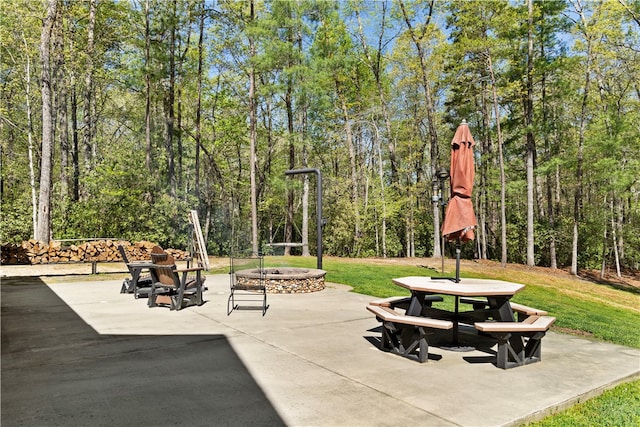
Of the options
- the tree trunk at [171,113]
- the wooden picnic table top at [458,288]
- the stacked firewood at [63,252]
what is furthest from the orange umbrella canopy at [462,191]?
the tree trunk at [171,113]

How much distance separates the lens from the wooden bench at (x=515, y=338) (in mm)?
3682

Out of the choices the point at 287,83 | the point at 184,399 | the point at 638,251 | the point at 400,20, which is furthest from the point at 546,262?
the point at 184,399

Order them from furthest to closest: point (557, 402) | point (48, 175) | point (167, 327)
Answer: point (48, 175), point (167, 327), point (557, 402)

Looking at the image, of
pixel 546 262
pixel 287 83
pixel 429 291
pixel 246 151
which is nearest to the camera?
pixel 429 291

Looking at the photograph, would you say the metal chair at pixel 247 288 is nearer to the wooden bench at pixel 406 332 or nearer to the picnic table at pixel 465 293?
the wooden bench at pixel 406 332

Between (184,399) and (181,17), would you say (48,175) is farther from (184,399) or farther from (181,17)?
(184,399)

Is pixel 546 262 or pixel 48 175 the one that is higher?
pixel 48 175

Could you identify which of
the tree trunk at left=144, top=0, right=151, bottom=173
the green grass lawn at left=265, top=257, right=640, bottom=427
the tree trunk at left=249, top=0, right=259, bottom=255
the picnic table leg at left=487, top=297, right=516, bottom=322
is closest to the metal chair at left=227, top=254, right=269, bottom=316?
the green grass lawn at left=265, top=257, right=640, bottom=427

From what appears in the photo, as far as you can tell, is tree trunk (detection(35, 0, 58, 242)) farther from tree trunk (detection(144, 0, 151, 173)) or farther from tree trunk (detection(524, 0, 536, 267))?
tree trunk (detection(524, 0, 536, 267))

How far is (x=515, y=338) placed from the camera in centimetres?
387

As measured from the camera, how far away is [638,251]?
67.8ft

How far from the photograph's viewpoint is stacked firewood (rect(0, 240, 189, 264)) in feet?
42.8

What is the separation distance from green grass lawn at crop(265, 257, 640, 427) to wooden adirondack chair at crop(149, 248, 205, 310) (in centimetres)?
368

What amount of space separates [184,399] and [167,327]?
2528 mm
